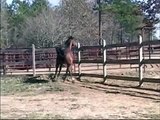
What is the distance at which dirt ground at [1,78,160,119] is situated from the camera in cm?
894

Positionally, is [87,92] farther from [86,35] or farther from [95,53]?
[86,35]

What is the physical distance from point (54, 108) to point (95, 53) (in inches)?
635

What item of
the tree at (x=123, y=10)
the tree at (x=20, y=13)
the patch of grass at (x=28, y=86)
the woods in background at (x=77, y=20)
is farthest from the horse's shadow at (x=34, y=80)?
the tree at (x=20, y=13)

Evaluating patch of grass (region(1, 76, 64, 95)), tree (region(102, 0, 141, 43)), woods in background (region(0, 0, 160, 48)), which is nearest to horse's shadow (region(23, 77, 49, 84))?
patch of grass (region(1, 76, 64, 95))

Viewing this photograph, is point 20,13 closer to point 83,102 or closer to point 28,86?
point 28,86

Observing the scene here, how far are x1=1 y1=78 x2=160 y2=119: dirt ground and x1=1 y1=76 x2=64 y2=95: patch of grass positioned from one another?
8cm

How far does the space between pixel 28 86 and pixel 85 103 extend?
4796 mm

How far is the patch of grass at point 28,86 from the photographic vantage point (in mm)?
13719

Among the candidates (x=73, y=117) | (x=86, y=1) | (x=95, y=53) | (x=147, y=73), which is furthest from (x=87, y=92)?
(x=86, y=1)

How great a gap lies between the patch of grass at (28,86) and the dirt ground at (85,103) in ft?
0.25

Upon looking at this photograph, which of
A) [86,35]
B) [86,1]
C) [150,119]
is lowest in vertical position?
[150,119]

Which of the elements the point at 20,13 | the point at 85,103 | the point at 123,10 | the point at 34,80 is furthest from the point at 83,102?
the point at 20,13

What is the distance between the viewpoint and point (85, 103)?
10648mm

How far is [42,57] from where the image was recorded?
23734 mm
